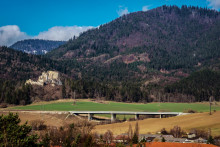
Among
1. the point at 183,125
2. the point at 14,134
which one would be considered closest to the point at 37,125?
the point at 183,125

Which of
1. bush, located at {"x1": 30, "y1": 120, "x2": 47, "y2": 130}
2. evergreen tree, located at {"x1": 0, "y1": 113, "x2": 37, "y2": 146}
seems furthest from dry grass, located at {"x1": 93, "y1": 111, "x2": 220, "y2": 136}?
evergreen tree, located at {"x1": 0, "y1": 113, "x2": 37, "y2": 146}

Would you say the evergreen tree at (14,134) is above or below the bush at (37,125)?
above

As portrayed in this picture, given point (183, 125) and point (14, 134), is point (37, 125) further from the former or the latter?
point (14, 134)

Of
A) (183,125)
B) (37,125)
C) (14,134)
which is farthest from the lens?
(37,125)

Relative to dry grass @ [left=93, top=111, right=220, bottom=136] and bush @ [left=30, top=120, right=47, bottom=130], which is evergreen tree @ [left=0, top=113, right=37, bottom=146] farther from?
bush @ [left=30, top=120, right=47, bottom=130]

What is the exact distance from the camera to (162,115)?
391 feet

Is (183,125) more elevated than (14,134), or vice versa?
(14,134)

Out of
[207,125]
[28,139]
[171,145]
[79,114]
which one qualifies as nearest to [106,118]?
[79,114]

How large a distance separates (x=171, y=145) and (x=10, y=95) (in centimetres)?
11098

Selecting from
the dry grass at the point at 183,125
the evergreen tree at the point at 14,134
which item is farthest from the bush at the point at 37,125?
the evergreen tree at the point at 14,134

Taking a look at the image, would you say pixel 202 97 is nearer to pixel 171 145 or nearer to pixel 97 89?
pixel 97 89

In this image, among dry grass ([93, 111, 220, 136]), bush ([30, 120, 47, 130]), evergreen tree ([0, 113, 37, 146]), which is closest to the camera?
evergreen tree ([0, 113, 37, 146])

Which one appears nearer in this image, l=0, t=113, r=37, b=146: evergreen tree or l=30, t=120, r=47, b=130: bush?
l=0, t=113, r=37, b=146: evergreen tree

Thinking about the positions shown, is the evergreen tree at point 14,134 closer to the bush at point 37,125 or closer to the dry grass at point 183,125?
the dry grass at point 183,125
